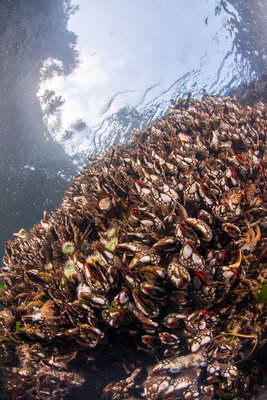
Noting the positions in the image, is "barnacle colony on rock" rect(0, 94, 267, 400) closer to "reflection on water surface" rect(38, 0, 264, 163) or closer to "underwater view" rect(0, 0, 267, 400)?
"underwater view" rect(0, 0, 267, 400)

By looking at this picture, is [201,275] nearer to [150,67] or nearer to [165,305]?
[165,305]

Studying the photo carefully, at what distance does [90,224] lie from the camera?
346cm

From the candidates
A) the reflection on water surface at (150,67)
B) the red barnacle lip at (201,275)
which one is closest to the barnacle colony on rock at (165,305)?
the red barnacle lip at (201,275)

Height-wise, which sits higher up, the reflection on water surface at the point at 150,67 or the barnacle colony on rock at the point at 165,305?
the reflection on water surface at the point at 150,67

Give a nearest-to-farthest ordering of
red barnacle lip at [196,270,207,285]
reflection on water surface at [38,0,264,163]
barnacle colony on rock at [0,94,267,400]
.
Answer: red barnacle lip at [196,270,207,285]
barnacle colony on rock at [0,94,267,400]
reflection on water surface at [38,0,264,163]

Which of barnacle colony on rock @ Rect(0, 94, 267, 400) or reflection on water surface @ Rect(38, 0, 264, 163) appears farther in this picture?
reflection on water surface @ Rect(38, 0, 264, 163)

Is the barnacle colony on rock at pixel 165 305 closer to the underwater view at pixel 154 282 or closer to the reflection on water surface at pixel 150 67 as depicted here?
the underwater view at pixel 154 282

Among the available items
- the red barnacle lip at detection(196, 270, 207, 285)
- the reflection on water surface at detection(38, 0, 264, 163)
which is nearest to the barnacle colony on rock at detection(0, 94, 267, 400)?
the red barnacle lip at detection(196, 270, 207, 285)

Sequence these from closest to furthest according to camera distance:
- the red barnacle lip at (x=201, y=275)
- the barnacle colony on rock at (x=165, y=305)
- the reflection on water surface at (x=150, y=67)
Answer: the red barnacle lip at (x=201, y=275) → the barnacle colony on rock at (x=165, y=305) → the reflection on water surface at (x=150, y=67)

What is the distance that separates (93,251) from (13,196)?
42.2ft

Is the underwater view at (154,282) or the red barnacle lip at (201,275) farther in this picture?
the underwater view at (154,282)

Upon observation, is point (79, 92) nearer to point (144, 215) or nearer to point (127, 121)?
point (127, 121)

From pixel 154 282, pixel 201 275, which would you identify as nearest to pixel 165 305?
pixel 154 282

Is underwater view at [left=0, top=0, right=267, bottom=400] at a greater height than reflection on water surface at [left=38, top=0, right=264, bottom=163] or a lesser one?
lesser
